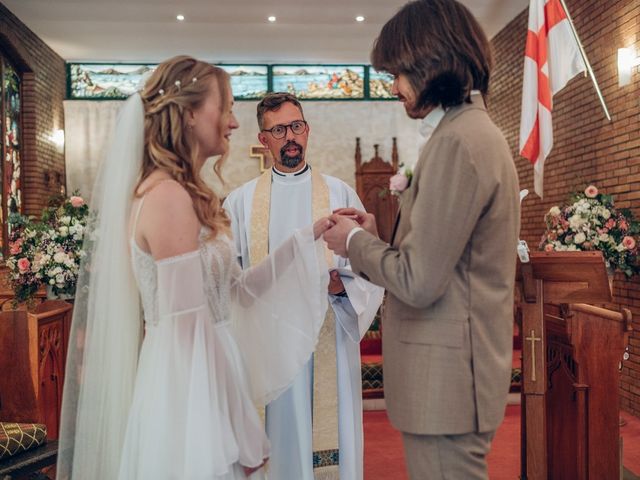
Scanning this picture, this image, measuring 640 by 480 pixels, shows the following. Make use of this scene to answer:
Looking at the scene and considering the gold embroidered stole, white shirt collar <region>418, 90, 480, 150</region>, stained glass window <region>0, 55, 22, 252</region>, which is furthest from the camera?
stained glass window <region>0, 55, 22, 252</region>

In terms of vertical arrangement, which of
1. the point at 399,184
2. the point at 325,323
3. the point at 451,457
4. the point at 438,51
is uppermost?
the point at 438,51

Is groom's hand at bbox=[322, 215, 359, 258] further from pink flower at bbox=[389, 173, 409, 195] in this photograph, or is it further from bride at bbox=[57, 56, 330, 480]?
bride at bbox=[57, 56, 330, 480]

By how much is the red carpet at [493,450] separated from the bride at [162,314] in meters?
2.60

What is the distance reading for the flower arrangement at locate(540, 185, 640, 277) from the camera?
537 cm

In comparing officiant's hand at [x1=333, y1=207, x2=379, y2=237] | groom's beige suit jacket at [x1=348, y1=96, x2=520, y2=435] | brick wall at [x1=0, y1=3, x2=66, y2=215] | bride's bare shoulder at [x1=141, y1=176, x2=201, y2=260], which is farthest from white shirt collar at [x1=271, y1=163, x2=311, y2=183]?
brick wall at [x1=0, y1=3, x2=66, y2=215]

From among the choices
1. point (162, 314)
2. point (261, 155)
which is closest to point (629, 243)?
point (162, 314)

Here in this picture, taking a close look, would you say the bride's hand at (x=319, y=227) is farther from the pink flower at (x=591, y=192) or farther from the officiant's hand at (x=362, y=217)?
the pink flower at (x=591, y=192)

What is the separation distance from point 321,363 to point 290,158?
1057 mm

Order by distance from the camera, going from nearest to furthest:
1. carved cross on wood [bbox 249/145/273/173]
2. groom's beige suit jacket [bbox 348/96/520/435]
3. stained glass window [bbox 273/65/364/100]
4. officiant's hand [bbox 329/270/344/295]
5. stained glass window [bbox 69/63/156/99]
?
groom's beige suit jacket [bbox 348/96/520/435] → officiant's hand [bbox 329/270/344/295] → carved cross on wood [bbox 249/145/273/173] → stained glass window [bbox 69/63/156/99] → stained glass window [bbox 273/65/364/100]

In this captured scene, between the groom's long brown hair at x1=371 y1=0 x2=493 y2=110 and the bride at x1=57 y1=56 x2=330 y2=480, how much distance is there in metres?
0.56

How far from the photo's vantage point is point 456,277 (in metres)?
1.70

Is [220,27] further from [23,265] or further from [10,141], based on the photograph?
[23,265]

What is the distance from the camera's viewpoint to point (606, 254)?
17.7 ft

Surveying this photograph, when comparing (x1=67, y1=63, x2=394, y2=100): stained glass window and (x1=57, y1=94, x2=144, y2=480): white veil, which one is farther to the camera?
(x1=67, y1=63, x2=394, y2=100): stained glass window
